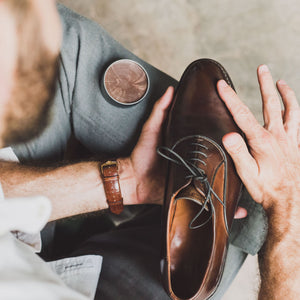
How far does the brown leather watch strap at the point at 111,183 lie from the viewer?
2.86ft

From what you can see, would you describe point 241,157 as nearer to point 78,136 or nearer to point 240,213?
point 240,213

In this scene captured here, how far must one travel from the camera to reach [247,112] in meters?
0.82

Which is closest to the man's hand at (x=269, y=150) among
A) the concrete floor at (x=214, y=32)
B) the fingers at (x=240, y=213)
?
the fingers at (x=240, y=213)

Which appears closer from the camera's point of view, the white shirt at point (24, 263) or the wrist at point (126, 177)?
the white shirt at point (24, 263)

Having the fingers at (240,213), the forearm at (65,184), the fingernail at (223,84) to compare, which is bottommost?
the fingers at (240,213)

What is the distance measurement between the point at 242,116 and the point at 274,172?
0.17m

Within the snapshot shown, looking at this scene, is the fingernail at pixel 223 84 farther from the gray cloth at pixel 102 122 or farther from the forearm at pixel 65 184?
the forearm at pixel 65 184

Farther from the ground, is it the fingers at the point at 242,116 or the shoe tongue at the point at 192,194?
the fingers at the point at 242,116

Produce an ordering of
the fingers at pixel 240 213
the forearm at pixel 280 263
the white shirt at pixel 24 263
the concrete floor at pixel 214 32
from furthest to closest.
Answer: the concrete floor at pixel 214 32 → the fingers at pixel 240 213 → the forearm at pixel 280 263 → the white shirt at pixel 24 263

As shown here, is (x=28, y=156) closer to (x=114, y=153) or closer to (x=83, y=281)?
(x=114, y=153)

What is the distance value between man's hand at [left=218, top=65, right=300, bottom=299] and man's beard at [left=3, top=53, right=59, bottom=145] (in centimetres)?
49

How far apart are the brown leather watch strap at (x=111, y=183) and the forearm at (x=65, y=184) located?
0.03 metres

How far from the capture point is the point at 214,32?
1.52 meters

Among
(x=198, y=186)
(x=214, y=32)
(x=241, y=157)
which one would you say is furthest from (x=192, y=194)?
(x=214, y=32)
